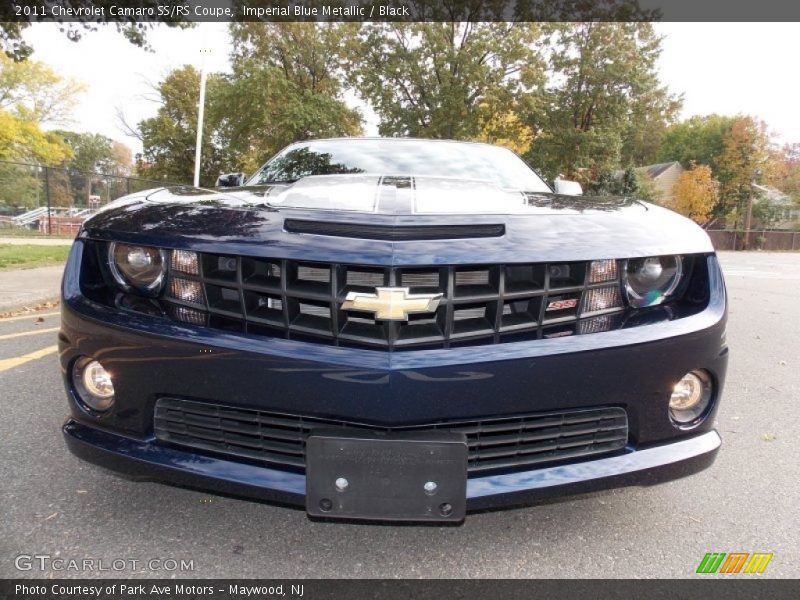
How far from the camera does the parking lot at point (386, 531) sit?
1641 millimetres

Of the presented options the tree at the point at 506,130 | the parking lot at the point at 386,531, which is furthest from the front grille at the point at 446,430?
the tree at the point at 506,130

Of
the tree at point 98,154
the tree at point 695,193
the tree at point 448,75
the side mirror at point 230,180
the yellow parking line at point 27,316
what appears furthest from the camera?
the tree at point 98,154

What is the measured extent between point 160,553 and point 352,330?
952mm

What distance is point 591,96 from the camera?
69.9 ft

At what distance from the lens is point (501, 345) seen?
1.49 m

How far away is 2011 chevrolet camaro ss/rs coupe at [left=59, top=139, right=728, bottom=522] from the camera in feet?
4.71

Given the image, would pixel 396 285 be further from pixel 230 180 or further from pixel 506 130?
pixel 506 130

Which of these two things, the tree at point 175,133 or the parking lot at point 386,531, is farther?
the tree at point 175,133

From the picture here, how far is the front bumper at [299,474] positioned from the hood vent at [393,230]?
0.69 metres

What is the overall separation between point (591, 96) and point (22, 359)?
22101 millimetres

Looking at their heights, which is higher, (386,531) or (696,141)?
(696,141)

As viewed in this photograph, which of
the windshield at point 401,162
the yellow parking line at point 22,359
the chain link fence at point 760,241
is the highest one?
the windshield at point 401,162

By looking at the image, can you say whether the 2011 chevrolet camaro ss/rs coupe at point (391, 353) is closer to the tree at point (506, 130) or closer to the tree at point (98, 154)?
the tree at point (506, 130)

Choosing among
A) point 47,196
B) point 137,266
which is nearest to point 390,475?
point 137,266
